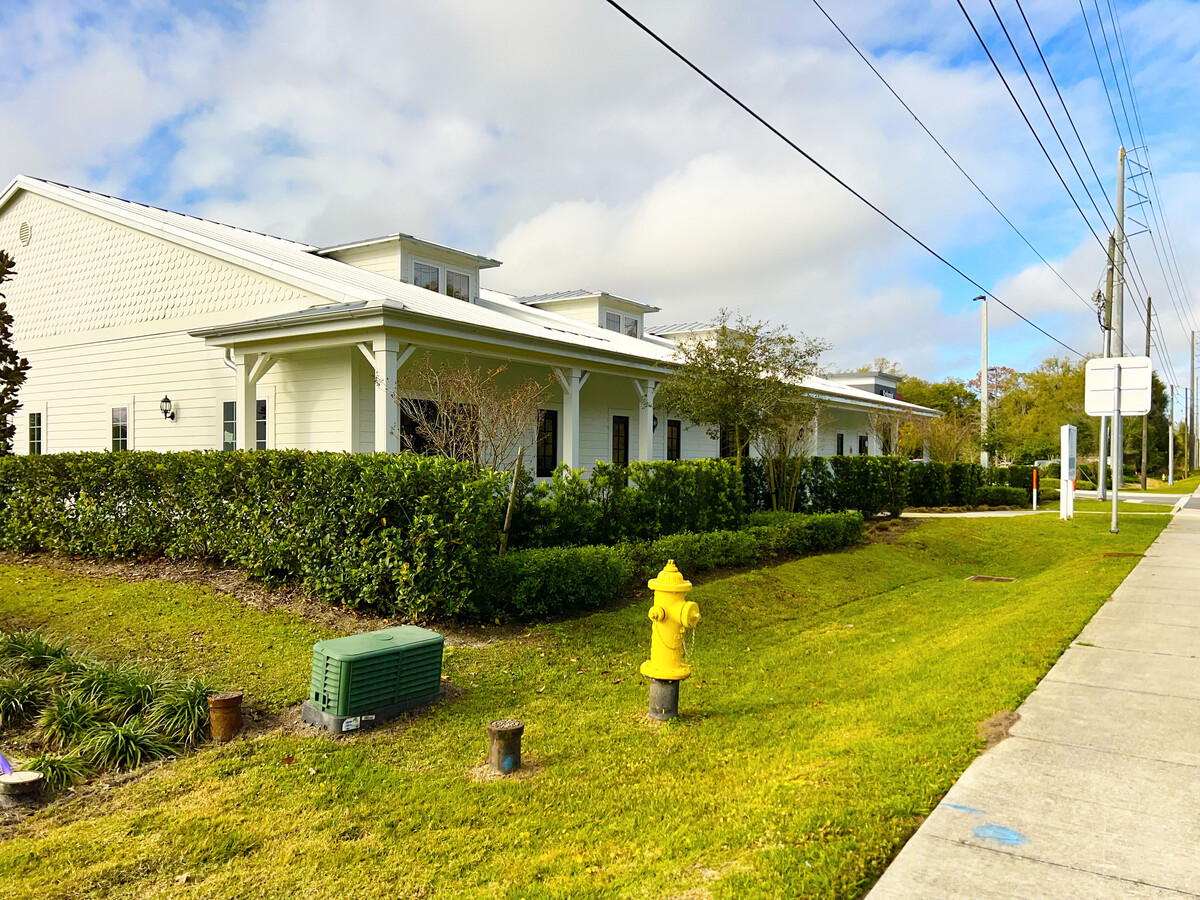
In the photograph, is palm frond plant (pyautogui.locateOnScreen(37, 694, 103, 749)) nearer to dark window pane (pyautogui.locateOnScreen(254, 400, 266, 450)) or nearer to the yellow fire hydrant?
the yellow fire hydrant

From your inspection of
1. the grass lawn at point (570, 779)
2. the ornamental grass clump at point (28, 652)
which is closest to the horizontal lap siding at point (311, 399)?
the grass lawn at point (570, 779)

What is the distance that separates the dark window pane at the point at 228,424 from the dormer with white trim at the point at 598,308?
11488 millimetres

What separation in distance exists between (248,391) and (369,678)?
9.63 metres

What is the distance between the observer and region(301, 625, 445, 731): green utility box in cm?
503

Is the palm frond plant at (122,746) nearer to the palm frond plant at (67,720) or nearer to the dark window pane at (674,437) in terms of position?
the palm frond plant at (67,720)

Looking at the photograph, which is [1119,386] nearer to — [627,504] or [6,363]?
[627,504]

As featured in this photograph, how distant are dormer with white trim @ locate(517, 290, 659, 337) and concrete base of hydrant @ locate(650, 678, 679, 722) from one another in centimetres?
1887

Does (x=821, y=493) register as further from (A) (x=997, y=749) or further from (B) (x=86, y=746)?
(B) (x=86, y=746)

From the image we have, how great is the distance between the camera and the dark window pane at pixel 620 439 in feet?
62.5

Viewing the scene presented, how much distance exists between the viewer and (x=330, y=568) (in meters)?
7.96

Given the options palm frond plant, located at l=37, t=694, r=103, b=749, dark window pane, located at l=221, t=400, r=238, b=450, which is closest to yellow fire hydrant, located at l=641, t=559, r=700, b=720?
palm frond plant, located at l=37, t=694, r=103, b=749

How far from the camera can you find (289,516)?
8414 mm

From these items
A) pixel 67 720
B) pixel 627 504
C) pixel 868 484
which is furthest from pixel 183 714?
pixel 868 484

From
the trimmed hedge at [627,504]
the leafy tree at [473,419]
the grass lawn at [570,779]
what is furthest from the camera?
the leafy tree at [473,419]
